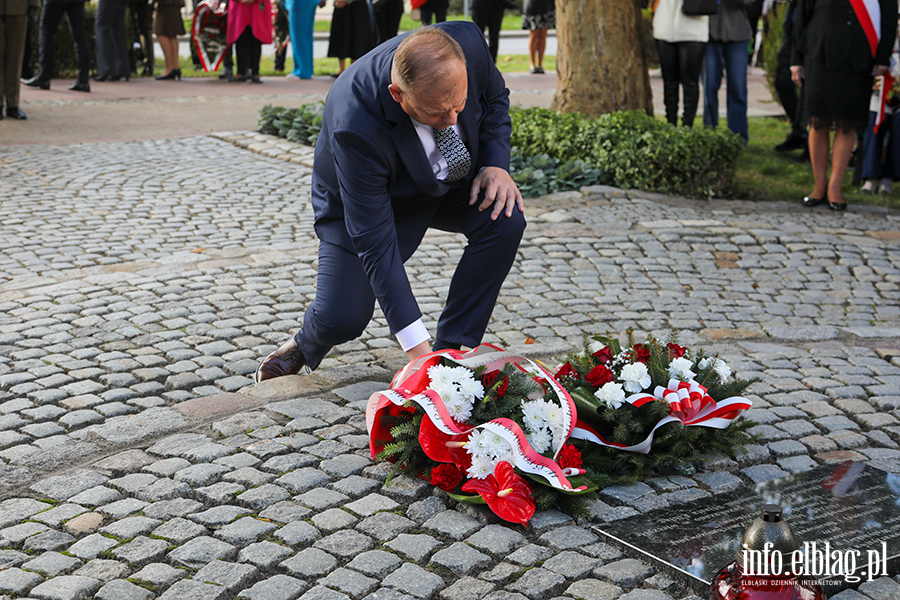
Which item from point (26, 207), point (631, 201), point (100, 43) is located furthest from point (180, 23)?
point (631, 201)

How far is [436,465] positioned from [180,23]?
1204cm

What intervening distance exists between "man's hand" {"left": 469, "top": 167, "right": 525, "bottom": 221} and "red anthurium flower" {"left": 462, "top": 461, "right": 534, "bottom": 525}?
1.18 metres

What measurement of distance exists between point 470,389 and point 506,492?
387mm

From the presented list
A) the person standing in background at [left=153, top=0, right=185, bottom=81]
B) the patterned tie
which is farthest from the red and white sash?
the person standing in background at [left=153, top=0, right=185, bottom=81]

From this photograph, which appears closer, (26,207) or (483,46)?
(483,46)

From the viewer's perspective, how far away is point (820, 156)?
7.30 meters

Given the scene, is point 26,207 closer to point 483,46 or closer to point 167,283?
point 167,283

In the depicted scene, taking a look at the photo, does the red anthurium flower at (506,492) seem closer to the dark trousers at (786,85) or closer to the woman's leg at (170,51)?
the dark trousers at (786,85)

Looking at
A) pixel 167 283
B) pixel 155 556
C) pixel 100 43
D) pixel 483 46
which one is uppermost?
pixel 100 43

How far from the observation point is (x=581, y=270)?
5.86 metres

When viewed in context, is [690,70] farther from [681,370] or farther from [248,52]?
[248,52]

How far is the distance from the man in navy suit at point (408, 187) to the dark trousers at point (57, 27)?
874cm

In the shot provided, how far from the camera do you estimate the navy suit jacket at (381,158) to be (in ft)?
11.0

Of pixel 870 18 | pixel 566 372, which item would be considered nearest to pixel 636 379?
pixel 566 372
